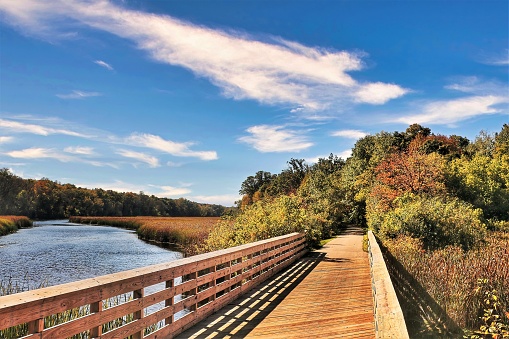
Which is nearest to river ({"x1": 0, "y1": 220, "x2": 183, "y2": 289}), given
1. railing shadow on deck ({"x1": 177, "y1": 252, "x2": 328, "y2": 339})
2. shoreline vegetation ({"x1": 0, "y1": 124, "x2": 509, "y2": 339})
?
shoreline vegetation ({"x1": 0, "y1": 124, "x2": 509, "y2": 339})

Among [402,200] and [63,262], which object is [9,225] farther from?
[402,200]

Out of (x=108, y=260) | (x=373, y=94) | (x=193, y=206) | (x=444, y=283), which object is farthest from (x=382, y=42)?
(x=193, y=206)

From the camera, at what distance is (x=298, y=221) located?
19.3 m

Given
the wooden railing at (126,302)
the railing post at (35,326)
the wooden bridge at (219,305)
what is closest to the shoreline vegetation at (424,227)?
the wooden bridge at (219,305)

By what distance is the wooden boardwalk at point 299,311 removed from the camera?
591cm

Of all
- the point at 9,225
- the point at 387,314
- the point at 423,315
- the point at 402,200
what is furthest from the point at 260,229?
the point at 9,225

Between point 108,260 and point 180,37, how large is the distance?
1340 centimetres

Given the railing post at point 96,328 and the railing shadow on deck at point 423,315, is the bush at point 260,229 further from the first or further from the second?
the railing post at point 96,328

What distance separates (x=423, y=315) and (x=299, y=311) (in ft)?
7.40

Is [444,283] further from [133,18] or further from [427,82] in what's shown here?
[427,82]

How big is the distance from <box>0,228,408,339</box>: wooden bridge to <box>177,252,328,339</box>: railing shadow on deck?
0.6 inches

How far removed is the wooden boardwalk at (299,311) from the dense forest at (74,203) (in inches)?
2660

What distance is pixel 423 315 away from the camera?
7379 millimetres

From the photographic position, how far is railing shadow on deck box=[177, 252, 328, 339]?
5.88m
